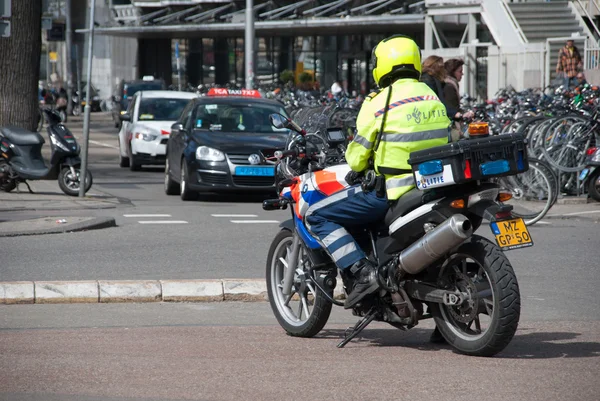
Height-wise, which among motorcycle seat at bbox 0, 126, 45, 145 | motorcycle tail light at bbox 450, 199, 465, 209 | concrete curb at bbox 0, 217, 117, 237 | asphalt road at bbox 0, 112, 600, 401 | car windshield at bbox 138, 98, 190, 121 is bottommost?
asphalt road at bbox 0, 112, 600, 401

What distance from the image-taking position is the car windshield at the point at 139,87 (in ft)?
144

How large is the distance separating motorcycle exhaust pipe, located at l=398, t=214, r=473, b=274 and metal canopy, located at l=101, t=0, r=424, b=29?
126ft

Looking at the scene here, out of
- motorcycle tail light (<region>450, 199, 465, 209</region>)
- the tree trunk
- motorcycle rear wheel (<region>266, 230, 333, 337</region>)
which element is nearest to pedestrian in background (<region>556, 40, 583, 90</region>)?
the tree trunk

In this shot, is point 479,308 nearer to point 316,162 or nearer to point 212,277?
point 316,162

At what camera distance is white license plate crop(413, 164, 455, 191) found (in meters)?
5.88

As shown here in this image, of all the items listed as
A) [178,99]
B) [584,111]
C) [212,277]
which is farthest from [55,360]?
[178,99]

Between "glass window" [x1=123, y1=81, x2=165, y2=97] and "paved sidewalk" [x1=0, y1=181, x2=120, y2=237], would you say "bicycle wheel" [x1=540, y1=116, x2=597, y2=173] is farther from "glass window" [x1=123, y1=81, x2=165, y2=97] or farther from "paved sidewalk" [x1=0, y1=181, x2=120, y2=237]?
"glass window" [x1=123, y1=81, x2=165, y2=97]

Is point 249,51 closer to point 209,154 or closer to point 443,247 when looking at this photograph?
point 209,154

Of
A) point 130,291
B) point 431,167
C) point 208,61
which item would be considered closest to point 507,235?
point 431,167

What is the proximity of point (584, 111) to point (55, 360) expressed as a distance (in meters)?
11.4

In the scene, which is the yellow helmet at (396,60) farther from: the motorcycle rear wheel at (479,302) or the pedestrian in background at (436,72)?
the pedestrian in background at (436,72)

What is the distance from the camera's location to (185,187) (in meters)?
16.7

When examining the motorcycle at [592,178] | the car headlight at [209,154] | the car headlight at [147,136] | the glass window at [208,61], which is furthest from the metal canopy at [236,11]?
the motorcycle at [592,178]

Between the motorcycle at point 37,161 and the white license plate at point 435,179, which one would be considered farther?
the motorcycle at point 37,161
